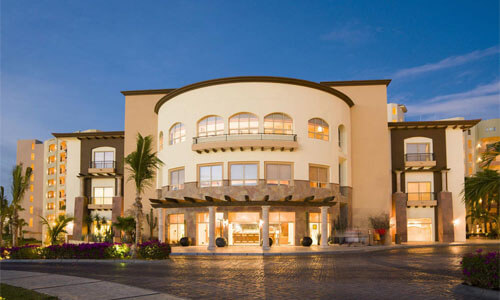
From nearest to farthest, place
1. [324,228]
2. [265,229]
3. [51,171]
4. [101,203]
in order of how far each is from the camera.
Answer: [265,229], [324,228], [101,203], [51,171]

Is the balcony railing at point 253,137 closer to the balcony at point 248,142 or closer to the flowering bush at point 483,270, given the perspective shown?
the balcony at point 248,142

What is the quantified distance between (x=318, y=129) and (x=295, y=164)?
13.0 ft

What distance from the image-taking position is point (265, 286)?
1359 cm

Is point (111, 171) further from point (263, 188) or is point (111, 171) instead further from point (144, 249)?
point (144, 249)

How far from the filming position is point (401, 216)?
146 feet

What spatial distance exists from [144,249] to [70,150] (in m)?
31.9

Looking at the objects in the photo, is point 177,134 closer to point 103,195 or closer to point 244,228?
point 244,228

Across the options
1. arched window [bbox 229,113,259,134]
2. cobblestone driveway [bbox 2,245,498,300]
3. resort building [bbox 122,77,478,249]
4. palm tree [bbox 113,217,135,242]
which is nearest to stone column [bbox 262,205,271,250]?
resort building [bbox 122,77,478,249]

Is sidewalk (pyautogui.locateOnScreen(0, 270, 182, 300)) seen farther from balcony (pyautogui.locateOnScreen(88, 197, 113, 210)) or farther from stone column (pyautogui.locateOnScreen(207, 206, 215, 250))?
balcony (pyautogui.locateOnScreen(88, 197, 113, 210))

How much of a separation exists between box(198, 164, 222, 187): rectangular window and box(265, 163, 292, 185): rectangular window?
12.8 feet

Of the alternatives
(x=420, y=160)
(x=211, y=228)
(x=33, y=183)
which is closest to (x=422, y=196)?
(x=420, y=160)

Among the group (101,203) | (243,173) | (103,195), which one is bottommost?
(101,203)

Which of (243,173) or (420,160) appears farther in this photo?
(420,160)

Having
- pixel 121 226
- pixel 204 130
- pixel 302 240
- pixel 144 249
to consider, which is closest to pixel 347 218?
pixel 302 240
